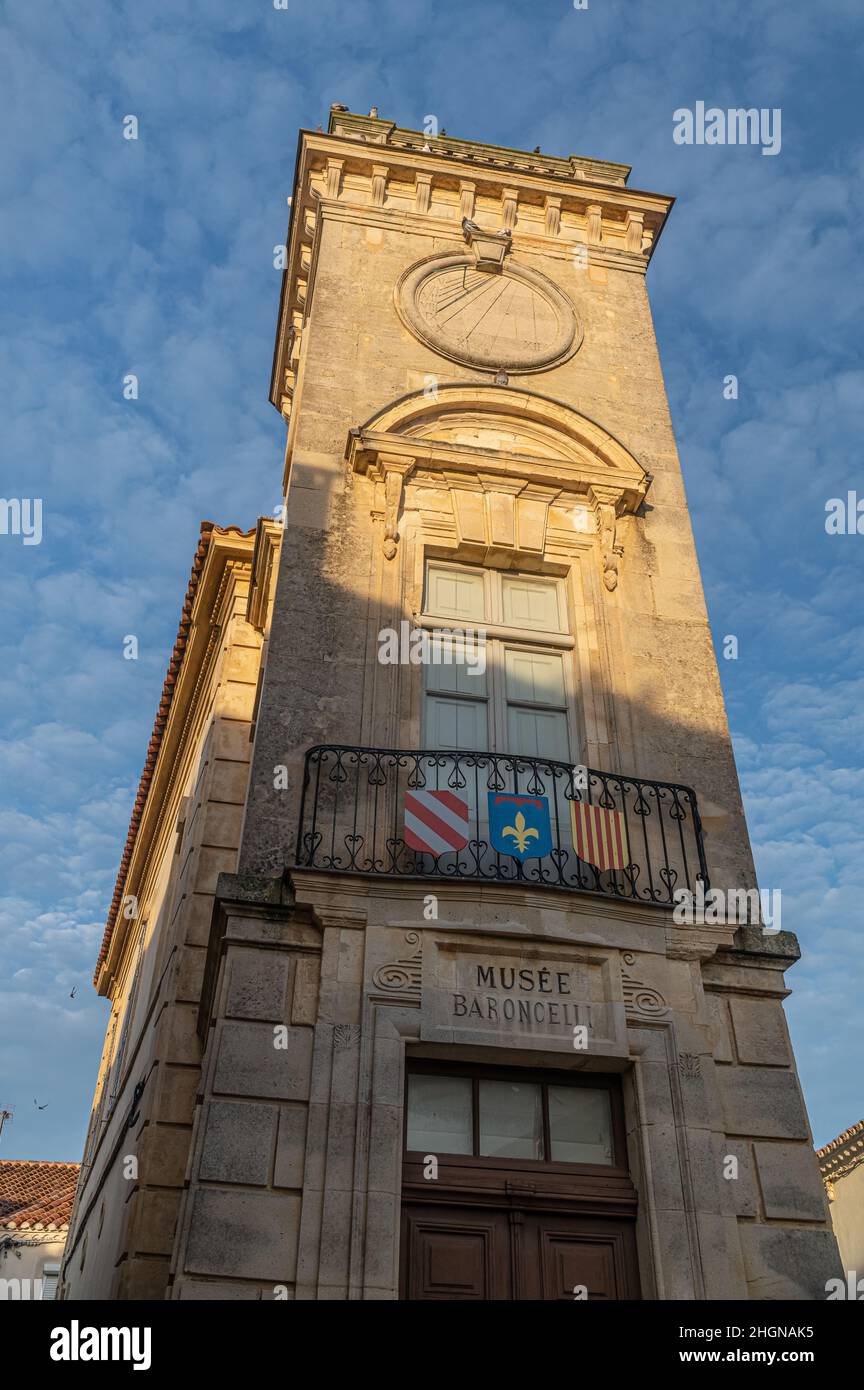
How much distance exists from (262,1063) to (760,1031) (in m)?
3.52

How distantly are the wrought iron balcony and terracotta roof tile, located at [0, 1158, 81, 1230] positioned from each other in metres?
28.4

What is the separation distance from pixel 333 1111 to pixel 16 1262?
29292mm

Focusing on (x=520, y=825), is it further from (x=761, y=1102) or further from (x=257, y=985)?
(x=761, y=1102)

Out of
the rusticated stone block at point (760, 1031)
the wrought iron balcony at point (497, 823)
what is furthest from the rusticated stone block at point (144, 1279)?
the rusticated stone block at point (760, 1031)

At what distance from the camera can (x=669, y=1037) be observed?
8.01 metres

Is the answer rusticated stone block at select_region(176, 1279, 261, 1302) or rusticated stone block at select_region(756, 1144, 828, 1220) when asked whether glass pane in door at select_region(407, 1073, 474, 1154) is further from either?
rusticated stone block at select_region(756, 1144, 828, 1220)

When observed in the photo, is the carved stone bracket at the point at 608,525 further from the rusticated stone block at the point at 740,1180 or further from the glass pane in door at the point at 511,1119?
the rusticated stone block at the point at 740,1180

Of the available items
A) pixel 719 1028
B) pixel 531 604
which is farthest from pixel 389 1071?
pixel 531 604

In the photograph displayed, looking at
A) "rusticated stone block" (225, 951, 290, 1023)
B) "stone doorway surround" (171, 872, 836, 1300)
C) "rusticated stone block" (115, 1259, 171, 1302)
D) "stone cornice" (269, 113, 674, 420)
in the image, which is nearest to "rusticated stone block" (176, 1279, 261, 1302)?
"stone doorway surround" (171, 872, 836, 1300)

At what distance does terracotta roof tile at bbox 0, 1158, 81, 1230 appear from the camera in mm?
32406

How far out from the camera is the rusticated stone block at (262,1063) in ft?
24.0

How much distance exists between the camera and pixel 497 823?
27.9 ft
